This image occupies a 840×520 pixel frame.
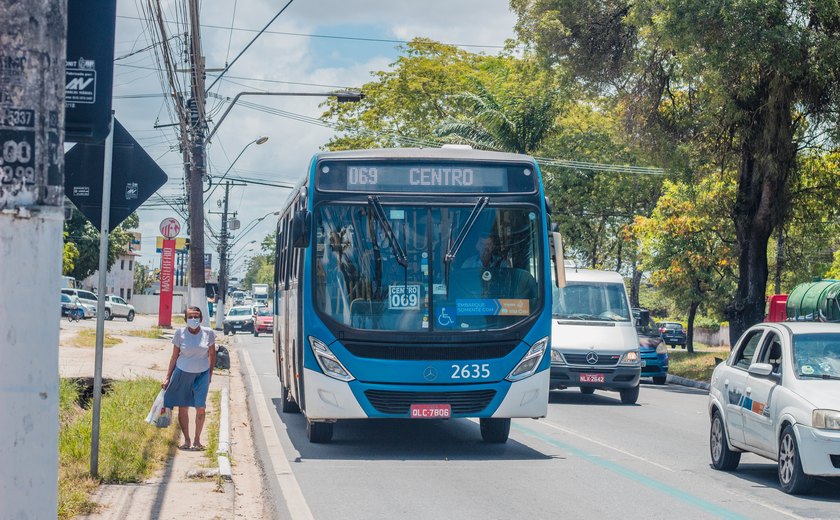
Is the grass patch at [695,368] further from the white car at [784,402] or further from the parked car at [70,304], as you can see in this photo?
the parked car at [70,304]

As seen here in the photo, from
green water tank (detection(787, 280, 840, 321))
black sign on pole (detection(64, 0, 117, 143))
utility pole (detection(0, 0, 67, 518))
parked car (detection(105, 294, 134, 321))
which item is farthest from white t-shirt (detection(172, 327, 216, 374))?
parked car (detection(105, 294, 134, 321))

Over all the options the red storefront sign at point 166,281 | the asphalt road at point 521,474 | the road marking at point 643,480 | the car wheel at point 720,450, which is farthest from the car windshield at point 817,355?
the red storefront sign at point 166,281

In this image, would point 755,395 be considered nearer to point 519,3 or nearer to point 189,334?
point 189,334

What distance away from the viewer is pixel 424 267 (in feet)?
41.2

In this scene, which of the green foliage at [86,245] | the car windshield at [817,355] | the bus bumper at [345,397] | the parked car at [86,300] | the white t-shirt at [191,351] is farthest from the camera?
the green foliage at [86,245]

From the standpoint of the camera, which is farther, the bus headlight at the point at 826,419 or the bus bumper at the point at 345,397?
the bus bumper at the point at 345,397

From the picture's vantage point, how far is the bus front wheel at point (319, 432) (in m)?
13.3

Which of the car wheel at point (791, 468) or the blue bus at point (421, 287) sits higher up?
the blue bus at point (421, 287)

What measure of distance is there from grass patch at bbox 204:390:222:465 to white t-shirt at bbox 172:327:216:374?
36.1 inches

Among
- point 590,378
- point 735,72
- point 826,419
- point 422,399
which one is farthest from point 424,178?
point 735,72

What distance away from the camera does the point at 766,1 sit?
21766mm

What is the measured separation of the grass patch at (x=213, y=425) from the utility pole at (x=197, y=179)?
224 inches

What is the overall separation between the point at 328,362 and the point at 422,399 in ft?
3.63

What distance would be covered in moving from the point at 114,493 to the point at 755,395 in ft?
19.4
